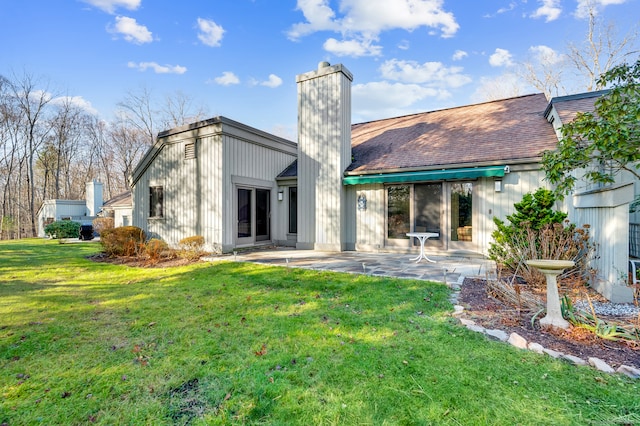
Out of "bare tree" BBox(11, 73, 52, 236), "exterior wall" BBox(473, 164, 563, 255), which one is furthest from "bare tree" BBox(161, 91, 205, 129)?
"exterior wall" BBox(473, 164, 563, 255)

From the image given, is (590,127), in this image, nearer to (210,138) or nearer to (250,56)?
(210,138)

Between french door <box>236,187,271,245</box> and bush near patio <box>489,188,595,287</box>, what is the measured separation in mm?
8743

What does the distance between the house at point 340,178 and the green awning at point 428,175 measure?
3 cm

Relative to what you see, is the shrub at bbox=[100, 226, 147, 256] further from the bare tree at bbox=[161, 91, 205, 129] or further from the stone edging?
the bare tree at bbox=[161, 91, 205, 129]

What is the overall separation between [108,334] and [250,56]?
1741 centimetres

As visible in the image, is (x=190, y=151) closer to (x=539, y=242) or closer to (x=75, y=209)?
(x=539, y=242)

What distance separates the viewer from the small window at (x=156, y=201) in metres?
13.5

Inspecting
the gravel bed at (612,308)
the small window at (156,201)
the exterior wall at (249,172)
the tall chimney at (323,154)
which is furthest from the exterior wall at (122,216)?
the gravel bed at (612,308)

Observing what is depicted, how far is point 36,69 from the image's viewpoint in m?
28.5

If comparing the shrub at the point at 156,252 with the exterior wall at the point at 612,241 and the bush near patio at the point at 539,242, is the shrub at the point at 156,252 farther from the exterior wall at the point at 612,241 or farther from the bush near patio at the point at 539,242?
the exterior wall at the point at 612,241

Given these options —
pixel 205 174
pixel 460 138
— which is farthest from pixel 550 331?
pixel 205 174

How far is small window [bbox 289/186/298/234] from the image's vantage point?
13516mm

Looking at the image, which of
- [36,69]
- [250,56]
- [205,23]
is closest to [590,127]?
[205,23]

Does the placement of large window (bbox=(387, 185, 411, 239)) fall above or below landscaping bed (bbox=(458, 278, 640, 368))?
above
